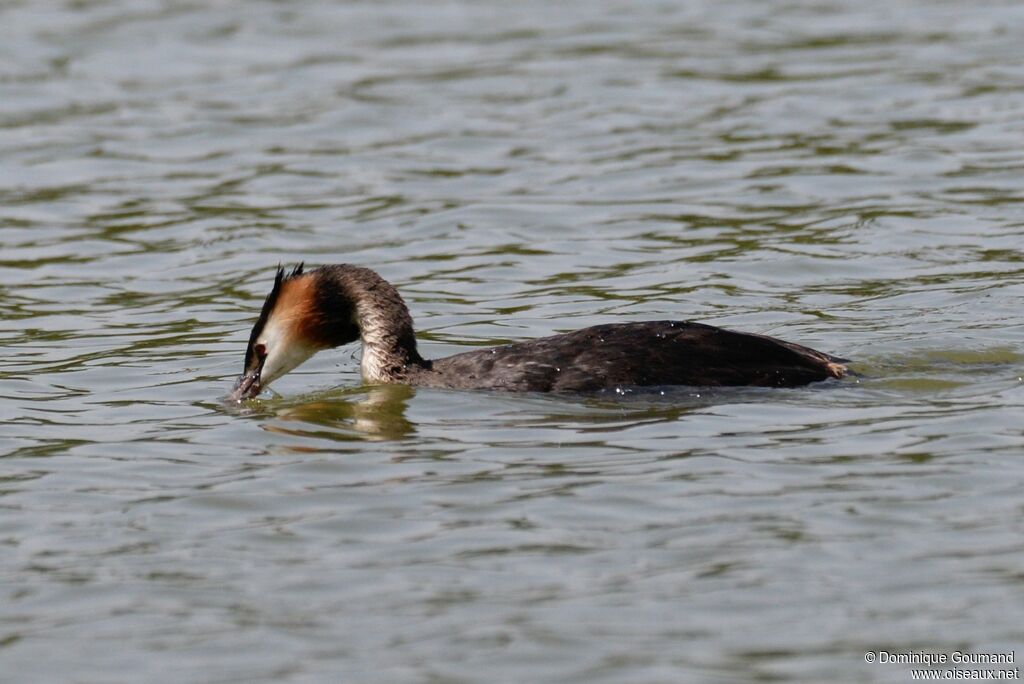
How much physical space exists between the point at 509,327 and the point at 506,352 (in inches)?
90.7

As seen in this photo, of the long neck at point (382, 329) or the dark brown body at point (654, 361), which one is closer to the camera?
the dark brown body at point (654, 361)

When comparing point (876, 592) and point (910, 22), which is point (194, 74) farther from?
point (876, 592)

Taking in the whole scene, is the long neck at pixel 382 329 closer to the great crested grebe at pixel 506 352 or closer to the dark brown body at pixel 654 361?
the great crested grebe at pixel 506 352

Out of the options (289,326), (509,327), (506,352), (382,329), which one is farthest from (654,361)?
(509,327)

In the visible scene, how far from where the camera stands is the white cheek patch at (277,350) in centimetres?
1155

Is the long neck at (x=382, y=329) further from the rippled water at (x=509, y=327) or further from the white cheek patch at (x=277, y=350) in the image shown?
the white cheek patch at (x=277, y=350)

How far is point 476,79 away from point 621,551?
1457 centimetres

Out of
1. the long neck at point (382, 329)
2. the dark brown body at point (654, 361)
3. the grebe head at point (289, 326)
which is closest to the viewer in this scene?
the dark brown body at point (654, 361)

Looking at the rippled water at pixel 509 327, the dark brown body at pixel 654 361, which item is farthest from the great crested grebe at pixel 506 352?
the rippled water at pixel 509 327

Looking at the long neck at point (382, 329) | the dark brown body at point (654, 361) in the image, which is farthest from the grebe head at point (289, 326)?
the dark brown body at point (654, 361)

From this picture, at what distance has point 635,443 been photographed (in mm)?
9891

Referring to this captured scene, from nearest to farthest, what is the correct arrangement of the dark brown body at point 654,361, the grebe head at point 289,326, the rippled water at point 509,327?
the rippled water at point 509,327
the dark brown body at point 654,361
the grebe head at point 289,326

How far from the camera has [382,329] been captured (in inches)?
459

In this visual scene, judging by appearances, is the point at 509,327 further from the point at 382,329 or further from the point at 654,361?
the point at 654,361
